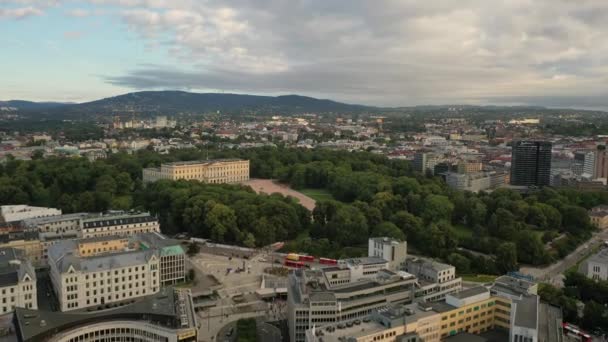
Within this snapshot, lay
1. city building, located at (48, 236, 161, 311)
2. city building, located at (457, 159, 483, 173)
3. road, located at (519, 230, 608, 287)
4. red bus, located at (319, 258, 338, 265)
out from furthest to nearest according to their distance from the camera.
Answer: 1. city building, located at (457, 159, 483, 173)
2. red bus, located at (319, 258, 338, 265)
3. road, located at (519, 230, 608, 287)
4. city building, located at (48, 236, 161, 311)

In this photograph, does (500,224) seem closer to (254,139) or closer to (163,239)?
(163,239)

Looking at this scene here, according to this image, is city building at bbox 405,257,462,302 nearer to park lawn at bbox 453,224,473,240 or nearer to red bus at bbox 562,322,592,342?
red bus at bbox 562,322,592,342

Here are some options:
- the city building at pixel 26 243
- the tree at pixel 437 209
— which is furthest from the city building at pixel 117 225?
the tree at pixel 437 209

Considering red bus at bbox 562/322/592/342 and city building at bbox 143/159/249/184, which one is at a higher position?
city building at bbox 143/159/249/184

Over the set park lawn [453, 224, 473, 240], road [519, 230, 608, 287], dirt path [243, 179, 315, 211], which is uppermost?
dirt path [243, 179, 315, 211]

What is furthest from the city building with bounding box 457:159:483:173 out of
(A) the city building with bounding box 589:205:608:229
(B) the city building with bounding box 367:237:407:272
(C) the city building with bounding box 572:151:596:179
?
(B) the city building with bounding box 367:237:407:272

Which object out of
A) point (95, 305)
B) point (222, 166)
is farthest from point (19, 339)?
point (222, 166)
